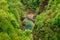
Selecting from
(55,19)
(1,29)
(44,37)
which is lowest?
(44,37)

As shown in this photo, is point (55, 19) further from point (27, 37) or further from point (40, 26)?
point (27, 37)

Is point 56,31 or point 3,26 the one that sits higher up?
point 3,26

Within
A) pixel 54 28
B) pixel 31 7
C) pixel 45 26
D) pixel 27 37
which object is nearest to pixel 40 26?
pixel 45 26

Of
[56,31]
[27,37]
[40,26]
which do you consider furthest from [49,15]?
[27,37]

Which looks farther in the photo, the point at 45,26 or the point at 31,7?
the point at 31,7

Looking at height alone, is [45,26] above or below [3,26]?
below

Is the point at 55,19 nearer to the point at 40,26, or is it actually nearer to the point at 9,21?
the point at 40,26

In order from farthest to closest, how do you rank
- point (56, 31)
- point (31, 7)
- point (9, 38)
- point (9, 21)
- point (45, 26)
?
point (31, 7) < point (45, 26) < point (56, 31) < point (9, 21) < point (9, 38)

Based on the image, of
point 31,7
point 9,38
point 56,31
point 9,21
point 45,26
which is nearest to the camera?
point 9,38

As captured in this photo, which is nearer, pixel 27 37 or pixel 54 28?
pixel 27 37
